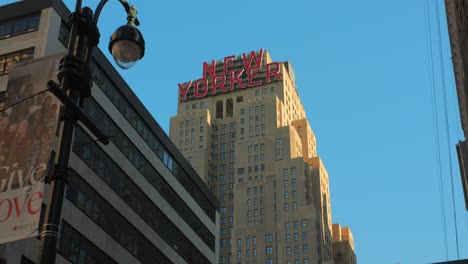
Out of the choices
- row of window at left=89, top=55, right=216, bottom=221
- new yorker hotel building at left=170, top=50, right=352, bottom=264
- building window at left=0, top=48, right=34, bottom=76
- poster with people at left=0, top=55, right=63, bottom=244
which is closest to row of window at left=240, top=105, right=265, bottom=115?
new yorker hotel building at left=170, top=50, right=352, bottom=264

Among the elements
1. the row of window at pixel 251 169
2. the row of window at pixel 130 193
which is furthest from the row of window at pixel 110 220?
the row of window at pixel 251 169

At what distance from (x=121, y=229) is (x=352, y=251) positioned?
146282 mm

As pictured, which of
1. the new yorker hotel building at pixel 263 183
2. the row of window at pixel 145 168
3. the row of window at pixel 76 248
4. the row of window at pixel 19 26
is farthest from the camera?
the new yorker hotel building at pixel 263 183

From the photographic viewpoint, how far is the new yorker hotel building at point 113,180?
149 ft

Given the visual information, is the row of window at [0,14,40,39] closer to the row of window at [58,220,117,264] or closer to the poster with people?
the row of window at [58,220,117,264]

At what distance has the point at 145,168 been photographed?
187 ft

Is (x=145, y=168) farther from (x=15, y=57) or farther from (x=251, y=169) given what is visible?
(x=251, y=169)

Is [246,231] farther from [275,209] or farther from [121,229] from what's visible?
[121,229]

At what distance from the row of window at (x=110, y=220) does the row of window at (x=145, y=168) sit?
15.3ft

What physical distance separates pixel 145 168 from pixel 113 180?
20.6ft

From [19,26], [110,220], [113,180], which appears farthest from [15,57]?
[110,220]

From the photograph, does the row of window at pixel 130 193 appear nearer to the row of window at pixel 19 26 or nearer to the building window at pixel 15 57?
the building window at pixel 15 57

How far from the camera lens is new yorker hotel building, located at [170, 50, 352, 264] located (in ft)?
526

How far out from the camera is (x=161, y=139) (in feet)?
202
